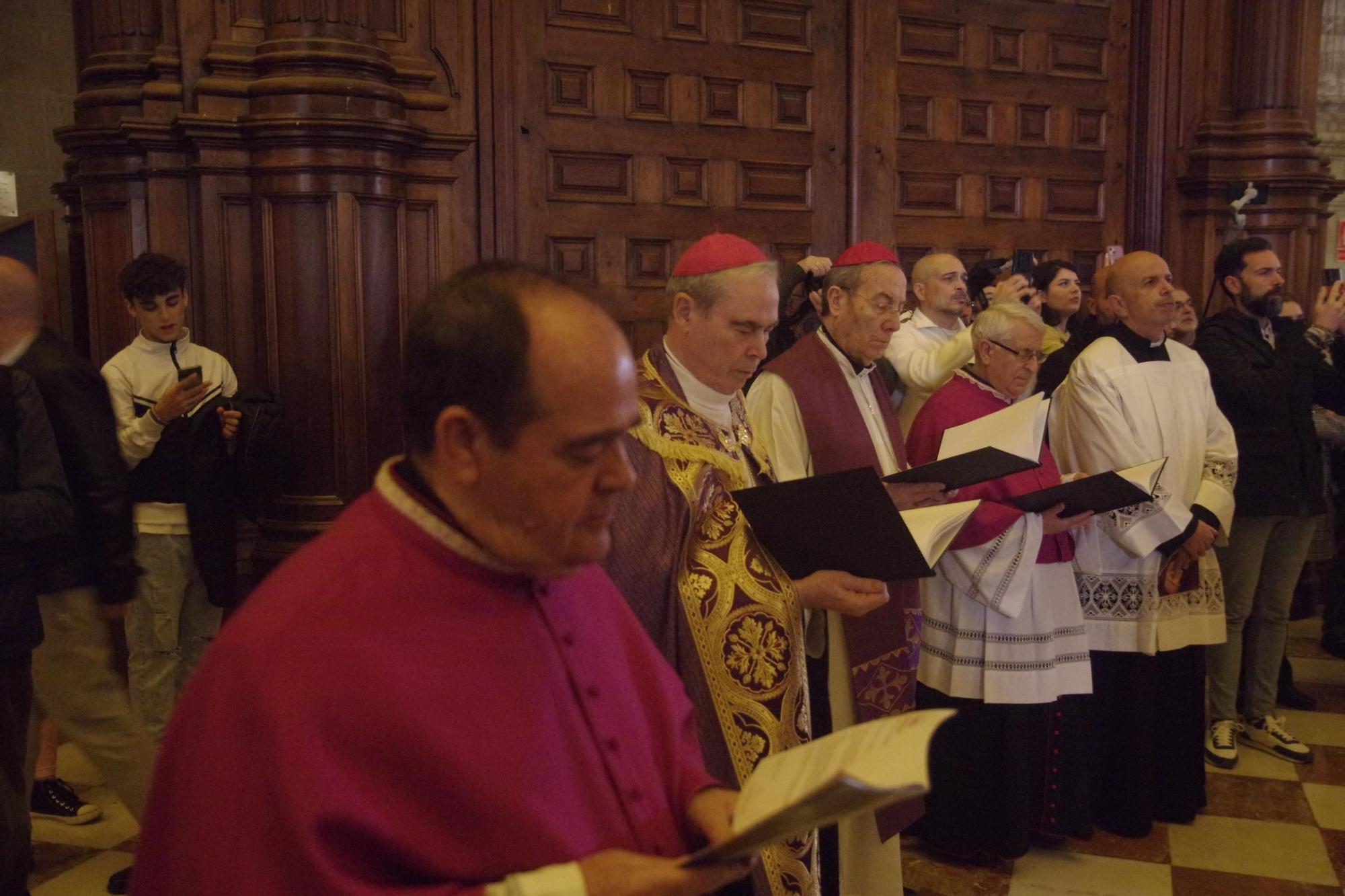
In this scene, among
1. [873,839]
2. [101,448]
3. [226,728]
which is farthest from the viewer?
[873,839]

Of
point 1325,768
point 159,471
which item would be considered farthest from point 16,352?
point 1325,768

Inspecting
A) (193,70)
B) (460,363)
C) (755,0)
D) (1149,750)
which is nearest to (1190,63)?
(755,0)

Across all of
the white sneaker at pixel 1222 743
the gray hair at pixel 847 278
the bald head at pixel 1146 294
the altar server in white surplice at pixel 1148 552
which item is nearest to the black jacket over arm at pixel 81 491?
the gray hair at pixel 847 278

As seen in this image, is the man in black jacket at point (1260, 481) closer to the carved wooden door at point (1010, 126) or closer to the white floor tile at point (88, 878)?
the carved wooden door at point (1010, 126)

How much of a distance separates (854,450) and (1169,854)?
67.6 inches

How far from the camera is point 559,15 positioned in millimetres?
5410

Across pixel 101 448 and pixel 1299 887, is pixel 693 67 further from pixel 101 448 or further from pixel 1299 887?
pixel 1299 887

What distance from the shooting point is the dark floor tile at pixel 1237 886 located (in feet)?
11.9

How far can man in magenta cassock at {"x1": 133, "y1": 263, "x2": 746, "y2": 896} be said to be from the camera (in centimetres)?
113

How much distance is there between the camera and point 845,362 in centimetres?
357

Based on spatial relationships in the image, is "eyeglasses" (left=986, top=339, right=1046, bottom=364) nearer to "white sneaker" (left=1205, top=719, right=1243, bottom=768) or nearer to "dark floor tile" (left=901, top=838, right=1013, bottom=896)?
"dark floor tile" (left=901, top=838, right=1013, bottom=896)

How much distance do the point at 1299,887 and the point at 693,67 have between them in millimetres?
4017

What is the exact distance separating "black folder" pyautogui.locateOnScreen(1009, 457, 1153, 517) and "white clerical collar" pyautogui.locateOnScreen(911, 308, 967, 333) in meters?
1.29

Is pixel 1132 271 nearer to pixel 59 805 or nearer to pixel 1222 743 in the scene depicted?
pixel 1222 743
